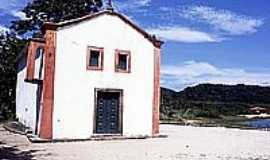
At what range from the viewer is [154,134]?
1011 inches

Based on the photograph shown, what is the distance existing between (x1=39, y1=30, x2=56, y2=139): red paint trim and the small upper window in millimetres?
1958

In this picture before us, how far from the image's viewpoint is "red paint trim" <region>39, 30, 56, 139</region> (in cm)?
2256

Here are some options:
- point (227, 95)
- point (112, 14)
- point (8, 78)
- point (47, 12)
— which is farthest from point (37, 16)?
point (227, 95)

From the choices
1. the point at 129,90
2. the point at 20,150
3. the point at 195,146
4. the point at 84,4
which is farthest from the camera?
the point at 84,4

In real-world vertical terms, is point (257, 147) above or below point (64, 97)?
below

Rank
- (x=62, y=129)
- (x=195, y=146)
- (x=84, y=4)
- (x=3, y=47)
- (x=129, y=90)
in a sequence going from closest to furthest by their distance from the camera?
(x=195, y=146)
(x=62, y=129)
(x=129, y=90)
(x=3, y=47)
(x=84, y=4)

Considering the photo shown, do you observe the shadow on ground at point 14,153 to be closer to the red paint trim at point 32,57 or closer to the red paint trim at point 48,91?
the red paint trim at point 48,91

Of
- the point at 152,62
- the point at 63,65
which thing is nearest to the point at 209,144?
the point at 152,62

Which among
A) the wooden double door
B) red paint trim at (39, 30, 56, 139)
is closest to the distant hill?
the wooden double door

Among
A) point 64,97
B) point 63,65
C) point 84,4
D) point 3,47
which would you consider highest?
point 84,4

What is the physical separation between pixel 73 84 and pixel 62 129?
7.09 ft

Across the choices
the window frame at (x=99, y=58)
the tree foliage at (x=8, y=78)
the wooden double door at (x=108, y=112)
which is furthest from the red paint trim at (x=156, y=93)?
the tree foliage at (x=8, y=78)

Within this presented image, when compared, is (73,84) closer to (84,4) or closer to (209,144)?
(209,144)

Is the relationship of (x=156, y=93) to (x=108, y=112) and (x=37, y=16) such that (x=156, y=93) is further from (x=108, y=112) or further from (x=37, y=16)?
(x=37, y=16)
